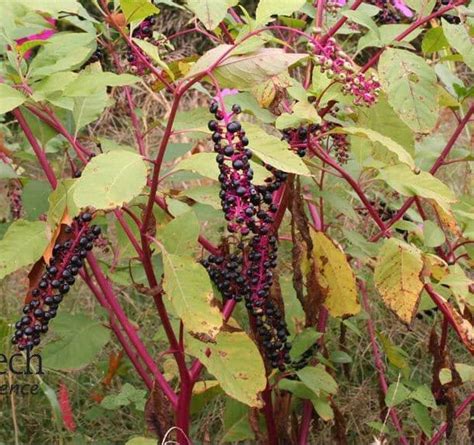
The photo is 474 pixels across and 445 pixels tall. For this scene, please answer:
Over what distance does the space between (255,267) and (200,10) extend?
40 centimetres

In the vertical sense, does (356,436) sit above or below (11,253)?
below

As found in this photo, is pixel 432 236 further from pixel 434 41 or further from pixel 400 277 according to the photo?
pixel 434 41

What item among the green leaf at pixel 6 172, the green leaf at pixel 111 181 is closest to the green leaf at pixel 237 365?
the green leaf at pixel 111 181

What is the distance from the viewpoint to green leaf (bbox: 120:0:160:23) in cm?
133

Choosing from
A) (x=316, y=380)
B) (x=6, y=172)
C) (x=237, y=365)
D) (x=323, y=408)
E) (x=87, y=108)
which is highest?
(x=87, y=108)

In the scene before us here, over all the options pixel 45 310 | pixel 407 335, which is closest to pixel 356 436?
pixel 407 335

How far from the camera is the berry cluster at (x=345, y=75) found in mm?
1337

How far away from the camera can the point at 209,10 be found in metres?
1.28

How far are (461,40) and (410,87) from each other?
0.37 ft

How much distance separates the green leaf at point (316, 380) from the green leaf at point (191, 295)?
0.43 metres

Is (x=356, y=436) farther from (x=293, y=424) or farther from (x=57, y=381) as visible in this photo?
(x=57, y=381)

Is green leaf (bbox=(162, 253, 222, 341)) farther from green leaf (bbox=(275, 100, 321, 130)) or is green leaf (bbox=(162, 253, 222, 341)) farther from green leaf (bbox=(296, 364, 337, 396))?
green leaf (bbox=(296, 364, 337, 396))

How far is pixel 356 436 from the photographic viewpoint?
2.53 m

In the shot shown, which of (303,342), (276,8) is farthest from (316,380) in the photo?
(276,8)
